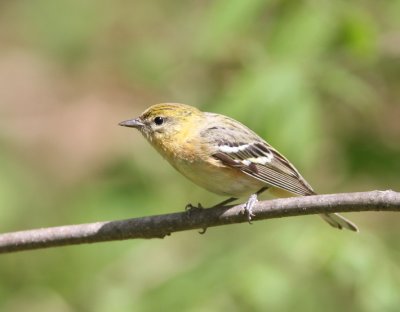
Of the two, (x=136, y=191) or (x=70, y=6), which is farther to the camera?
(x=70, y=6)

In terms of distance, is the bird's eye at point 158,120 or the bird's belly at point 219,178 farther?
the bird's eye at point 158,120

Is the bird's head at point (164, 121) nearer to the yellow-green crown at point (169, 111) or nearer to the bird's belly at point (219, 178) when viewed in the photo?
the yellow-green crown at point (169, 111)

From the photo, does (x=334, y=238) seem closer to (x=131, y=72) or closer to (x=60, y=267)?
(x=60, y=267)

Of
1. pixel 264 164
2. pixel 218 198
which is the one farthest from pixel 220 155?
pixel 218 198

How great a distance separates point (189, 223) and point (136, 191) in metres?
1.37

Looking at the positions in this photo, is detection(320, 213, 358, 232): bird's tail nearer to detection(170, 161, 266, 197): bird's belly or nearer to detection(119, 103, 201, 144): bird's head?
detection(170, 161, 266, 197): bird's belly

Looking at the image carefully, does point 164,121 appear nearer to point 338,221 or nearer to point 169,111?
point 169,111

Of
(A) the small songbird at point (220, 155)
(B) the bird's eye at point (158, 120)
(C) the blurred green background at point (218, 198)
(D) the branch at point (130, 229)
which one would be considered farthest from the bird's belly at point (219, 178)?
(D) the branch at point (130, 229)

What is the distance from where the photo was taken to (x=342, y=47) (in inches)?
187

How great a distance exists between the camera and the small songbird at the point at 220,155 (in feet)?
15.6

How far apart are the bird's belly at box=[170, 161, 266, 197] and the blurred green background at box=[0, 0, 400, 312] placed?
10.1 inches

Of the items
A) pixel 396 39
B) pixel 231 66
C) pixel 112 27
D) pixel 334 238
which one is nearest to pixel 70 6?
pixel 112 27

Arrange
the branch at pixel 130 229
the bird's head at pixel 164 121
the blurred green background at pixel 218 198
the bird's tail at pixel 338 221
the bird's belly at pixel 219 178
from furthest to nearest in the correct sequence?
the bird's head at pixel 164 121 → the bird's belly at pixel 219 178 → the bird's tail at pixel 338 221 → the blurred green background at pixel 218 198 → the branch at pixel 130 229

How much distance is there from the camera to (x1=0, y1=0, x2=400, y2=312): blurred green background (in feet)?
14.2
